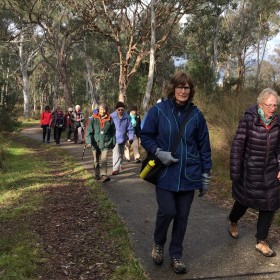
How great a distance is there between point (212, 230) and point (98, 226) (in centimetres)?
161

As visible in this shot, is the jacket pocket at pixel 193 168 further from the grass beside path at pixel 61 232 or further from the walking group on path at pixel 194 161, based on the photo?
the grass beside path at pixel 61 232

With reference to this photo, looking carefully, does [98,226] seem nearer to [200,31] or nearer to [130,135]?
[130,135]

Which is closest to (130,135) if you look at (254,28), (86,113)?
(86,113)

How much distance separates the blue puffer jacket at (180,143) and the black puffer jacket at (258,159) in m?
0.55

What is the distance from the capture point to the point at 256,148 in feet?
12.9

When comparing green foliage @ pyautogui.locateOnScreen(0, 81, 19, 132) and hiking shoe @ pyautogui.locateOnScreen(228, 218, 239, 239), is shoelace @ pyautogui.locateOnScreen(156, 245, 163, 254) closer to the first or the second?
hiking shoe @ pyautogui.locateOnScreen(228, 218, 239, 239)

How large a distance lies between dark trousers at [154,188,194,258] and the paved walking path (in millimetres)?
286

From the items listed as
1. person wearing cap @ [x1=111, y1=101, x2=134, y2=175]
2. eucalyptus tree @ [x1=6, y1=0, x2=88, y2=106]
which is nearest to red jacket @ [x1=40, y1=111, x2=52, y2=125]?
eucalyptus tree @ [x1=6, y1=0, x2=88, y2=106]

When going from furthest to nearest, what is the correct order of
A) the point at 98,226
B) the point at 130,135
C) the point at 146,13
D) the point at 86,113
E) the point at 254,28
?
1. the point at 254,28
2. the point at 86,113
3. the point at 146,13
4. the point at 130,135
5. the point at 98,226

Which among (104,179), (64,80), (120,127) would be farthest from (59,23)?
(104,179)

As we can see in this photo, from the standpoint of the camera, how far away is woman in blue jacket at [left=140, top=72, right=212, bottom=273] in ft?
11.5

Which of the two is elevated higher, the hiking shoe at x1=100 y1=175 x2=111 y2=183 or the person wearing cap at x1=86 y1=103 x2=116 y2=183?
the person wearing cap at x1=86 y1=103 x2=116 y2=183

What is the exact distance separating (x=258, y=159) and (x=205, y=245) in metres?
1.23

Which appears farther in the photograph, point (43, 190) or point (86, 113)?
point (86, 113)
